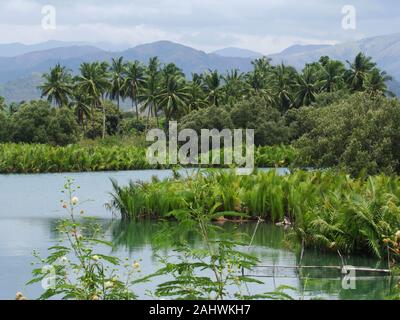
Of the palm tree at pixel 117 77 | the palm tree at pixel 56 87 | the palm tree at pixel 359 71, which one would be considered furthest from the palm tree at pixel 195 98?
the palm tree at pixel 359 71

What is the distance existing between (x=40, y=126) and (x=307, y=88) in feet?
71.2

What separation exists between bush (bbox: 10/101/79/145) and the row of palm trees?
427 inches

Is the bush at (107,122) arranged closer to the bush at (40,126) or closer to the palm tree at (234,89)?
the palm tree at (234,89)

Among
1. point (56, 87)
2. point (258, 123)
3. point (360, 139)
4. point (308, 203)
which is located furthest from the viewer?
point (56, 87)

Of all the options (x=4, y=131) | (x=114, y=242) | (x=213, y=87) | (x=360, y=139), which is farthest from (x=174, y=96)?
(x=114, y=242)

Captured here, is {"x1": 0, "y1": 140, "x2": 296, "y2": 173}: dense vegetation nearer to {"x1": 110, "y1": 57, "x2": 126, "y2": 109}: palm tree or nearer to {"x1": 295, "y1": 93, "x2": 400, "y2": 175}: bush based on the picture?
{"x1": 295, "y1": 93, "x2": 400, "y2": 175}: bush

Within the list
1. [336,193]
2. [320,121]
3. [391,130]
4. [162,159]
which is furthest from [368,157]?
[162,159]

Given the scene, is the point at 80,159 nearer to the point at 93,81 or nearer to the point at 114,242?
the point at 114,242

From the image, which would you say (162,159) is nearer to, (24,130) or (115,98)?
(24,130)

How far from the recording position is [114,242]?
18562 mm

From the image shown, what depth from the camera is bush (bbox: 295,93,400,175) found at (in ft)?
86.3

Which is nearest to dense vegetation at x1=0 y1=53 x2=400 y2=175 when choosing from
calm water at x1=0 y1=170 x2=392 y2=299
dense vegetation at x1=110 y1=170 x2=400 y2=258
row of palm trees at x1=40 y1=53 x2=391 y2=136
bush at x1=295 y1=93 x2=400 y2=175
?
row of palm trees at x1=40 y1=53 x2=391 y2=136

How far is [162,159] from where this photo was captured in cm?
4762
